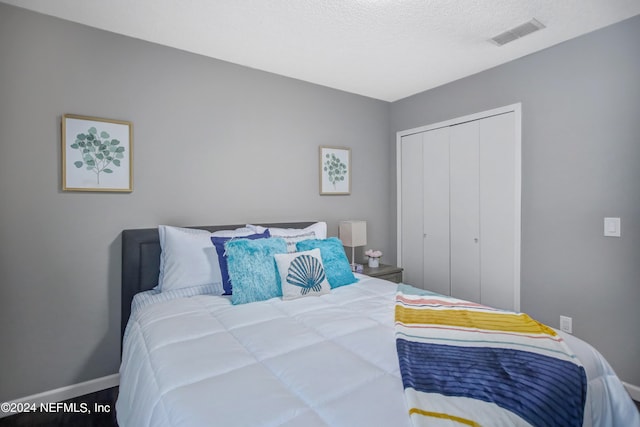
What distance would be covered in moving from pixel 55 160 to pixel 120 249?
2.30ft

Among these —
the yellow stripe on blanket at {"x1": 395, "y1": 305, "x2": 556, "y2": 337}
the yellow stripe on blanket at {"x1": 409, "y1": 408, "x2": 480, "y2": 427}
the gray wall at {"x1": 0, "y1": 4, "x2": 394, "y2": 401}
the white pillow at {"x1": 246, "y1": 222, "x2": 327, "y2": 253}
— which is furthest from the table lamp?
the yellow stripe on blanket at {"x1": 409, "y1": 408, "x2": 480, "y2": 427}

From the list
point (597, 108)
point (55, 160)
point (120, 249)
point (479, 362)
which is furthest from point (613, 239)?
point (55, 160)

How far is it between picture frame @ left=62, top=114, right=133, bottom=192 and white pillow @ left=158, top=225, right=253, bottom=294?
18.6 inches

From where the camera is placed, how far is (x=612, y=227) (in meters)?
2.23

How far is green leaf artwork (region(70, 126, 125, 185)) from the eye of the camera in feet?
7.03

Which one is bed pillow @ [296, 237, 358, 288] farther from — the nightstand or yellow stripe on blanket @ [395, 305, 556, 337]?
the nightstand

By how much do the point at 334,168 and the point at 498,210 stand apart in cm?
161

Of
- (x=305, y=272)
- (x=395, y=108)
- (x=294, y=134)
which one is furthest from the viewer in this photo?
(x=395, y=108)

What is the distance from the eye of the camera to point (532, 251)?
8.73 feet

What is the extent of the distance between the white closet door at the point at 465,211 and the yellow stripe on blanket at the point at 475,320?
1.53 metres

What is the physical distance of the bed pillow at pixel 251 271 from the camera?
1942 millimetres

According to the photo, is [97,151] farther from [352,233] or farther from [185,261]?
[352,233]

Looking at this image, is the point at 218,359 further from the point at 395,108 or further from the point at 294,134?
the point at 395,108

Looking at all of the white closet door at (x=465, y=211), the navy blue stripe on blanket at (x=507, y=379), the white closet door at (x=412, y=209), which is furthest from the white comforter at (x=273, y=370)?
the white closet door at (x=412, y=209)
